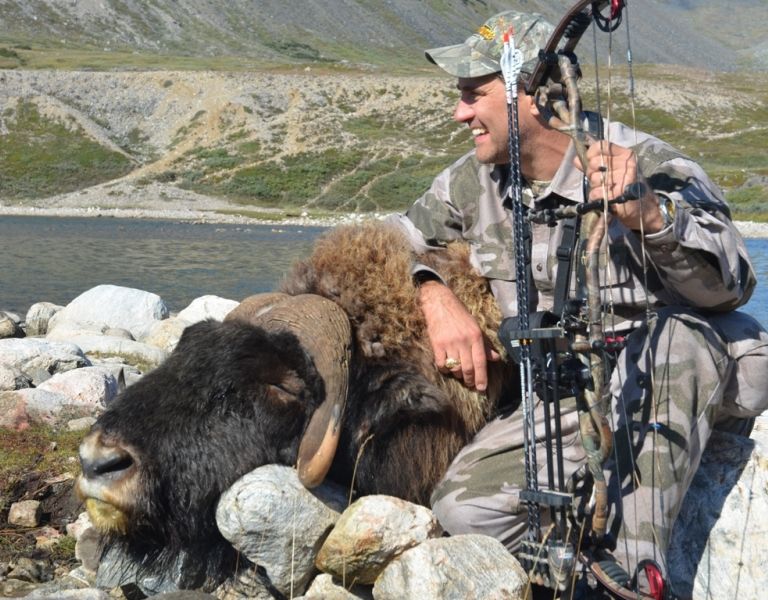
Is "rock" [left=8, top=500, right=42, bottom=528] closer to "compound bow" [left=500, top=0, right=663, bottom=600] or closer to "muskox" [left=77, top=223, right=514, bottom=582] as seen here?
"muskox" [left=77, top=223, right=514, bottom=582]

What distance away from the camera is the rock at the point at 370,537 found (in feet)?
12.2

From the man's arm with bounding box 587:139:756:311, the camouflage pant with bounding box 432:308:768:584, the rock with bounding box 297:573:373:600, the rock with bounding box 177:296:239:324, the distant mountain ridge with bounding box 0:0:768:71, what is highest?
the distant mountain ridge with bounding box 0:0:768:71

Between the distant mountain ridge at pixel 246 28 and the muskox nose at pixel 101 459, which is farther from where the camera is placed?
the distant mountain ridge at pixel 246 28

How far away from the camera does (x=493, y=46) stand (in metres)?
4.36

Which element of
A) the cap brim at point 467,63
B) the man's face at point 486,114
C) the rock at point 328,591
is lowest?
the rock at point 328,591

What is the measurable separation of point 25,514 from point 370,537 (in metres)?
2.13

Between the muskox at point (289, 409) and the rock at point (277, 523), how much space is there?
0.08 metres

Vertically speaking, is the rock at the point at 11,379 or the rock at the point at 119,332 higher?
the rock at the point at 11,379

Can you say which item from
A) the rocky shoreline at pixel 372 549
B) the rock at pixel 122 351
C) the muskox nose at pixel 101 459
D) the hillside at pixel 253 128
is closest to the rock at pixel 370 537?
the rocky shoreline at pixel 372 549

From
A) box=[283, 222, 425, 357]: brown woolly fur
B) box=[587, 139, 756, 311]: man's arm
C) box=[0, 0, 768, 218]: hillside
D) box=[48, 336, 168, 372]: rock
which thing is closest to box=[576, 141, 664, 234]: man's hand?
box=[587, 139, 756, 311]: man's arm

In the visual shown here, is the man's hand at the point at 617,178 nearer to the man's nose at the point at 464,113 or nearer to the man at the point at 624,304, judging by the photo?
the man at the point at 624,304

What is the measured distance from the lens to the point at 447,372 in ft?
14.3

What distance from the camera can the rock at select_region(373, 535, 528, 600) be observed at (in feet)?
11.2

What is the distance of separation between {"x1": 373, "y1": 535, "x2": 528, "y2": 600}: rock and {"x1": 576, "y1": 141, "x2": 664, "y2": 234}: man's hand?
49.3 inches
